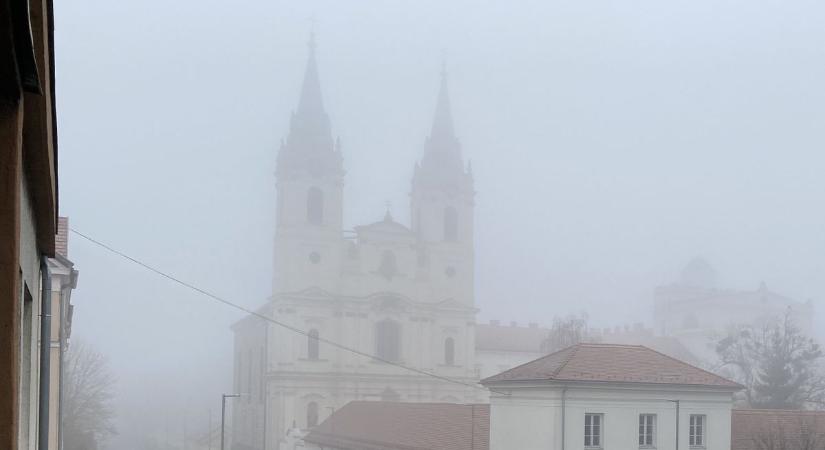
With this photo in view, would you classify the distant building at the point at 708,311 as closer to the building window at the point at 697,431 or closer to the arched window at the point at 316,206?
the arched window at the point at 316,206

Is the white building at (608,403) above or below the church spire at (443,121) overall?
below

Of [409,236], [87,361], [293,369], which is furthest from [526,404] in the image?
[409,236]

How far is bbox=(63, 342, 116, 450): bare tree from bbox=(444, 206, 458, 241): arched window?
26.7 m

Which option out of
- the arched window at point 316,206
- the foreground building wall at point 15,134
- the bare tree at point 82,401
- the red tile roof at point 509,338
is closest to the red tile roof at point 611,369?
the bare tree at point 82,401

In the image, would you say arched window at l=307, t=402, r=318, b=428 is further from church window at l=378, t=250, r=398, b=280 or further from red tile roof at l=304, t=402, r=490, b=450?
red tile roof at l=304, t=402, r=490, b=450

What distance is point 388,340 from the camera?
7000 cm

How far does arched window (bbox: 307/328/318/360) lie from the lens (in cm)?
6662

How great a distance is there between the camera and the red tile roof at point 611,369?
91.6ft

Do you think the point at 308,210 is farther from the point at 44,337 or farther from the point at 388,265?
the point at 44,337

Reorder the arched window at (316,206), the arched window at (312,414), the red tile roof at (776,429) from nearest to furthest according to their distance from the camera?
the red tile roof at (776,429), the arched window at (312,414), the arched window at (316,206)

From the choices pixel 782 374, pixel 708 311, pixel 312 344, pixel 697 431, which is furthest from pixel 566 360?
pixel 708 311

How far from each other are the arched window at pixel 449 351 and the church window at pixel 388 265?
20.3 ft

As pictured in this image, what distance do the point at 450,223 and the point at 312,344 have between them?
47.0 feet

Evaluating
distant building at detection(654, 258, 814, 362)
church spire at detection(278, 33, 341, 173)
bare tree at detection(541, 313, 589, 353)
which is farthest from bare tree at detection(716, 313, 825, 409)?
distant building at detection(654, 258, 814, 362)
